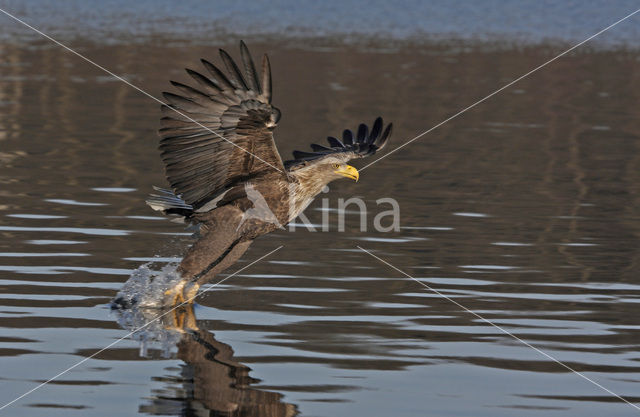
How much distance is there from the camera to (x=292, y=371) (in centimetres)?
620

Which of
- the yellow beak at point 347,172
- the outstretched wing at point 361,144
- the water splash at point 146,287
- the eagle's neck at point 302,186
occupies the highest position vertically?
the outstretched wing at point 361,144

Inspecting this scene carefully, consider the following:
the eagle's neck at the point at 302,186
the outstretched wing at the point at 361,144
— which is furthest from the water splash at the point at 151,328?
the outstretched wing at the point at 361,144

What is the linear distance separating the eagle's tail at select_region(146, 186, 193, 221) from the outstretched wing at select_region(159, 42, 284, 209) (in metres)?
0.31

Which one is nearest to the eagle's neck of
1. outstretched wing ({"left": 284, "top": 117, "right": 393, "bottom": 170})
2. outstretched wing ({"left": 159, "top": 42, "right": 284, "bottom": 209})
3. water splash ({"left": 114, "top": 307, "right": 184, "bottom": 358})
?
outstretched wing ({"left": 159, "top": 42, "right": 284, "bottom": 209})

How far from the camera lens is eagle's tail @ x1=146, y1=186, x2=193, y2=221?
327 inches

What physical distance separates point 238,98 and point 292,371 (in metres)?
1.95

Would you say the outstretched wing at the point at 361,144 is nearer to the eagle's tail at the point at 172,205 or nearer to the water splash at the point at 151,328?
the eagle's tail at the point at 172,205

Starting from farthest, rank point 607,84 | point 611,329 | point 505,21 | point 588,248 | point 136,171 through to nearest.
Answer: point 505,21 → point 607,84 → point 136,171 → point 588,248 → point 611,329

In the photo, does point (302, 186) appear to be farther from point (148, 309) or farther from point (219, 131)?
point (148, 309)

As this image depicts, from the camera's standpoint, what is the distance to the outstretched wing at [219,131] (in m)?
7.25

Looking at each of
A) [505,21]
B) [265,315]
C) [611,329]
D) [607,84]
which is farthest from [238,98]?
[505,21]

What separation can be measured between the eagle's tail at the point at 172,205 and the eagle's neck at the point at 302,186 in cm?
80

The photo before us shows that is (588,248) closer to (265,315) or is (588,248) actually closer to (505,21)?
(265,315)

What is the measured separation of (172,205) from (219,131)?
110 centimetres
